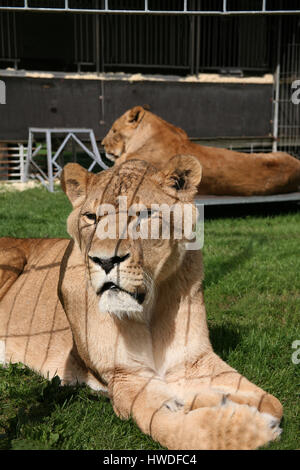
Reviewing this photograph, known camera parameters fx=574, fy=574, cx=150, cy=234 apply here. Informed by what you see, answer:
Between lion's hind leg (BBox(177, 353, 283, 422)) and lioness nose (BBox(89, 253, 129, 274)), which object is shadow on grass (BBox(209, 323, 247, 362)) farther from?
lioness nose (BBox(89, 253, 129, 274))

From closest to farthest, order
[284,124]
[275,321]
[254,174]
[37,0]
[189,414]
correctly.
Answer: [189,414] → [275,321] → [254,174] → [37,0] → [284,124]

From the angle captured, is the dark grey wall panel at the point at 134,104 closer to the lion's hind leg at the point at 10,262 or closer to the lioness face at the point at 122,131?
the lioness face at the point at 122,131

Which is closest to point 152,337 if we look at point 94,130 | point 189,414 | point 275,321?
point 189,414

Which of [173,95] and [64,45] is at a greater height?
[64,45]

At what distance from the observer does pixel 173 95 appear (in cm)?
1091

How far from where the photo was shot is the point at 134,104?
10.7 meters

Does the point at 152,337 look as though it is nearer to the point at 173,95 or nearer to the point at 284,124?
the point at 173,95

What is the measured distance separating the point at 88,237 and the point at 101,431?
2.46 ft

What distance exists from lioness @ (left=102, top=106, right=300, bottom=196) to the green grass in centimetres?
86

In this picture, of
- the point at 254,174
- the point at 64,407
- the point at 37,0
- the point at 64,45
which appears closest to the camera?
the point at 64,407

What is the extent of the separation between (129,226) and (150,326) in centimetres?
48

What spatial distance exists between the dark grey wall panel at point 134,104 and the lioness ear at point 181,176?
875 cm

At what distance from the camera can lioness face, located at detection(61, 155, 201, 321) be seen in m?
1.77

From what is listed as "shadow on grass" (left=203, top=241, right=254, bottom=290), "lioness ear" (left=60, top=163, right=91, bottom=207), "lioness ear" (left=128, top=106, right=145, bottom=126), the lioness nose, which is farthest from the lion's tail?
"lioness ear" (left=128, top=106, right=145, bottom=126)
